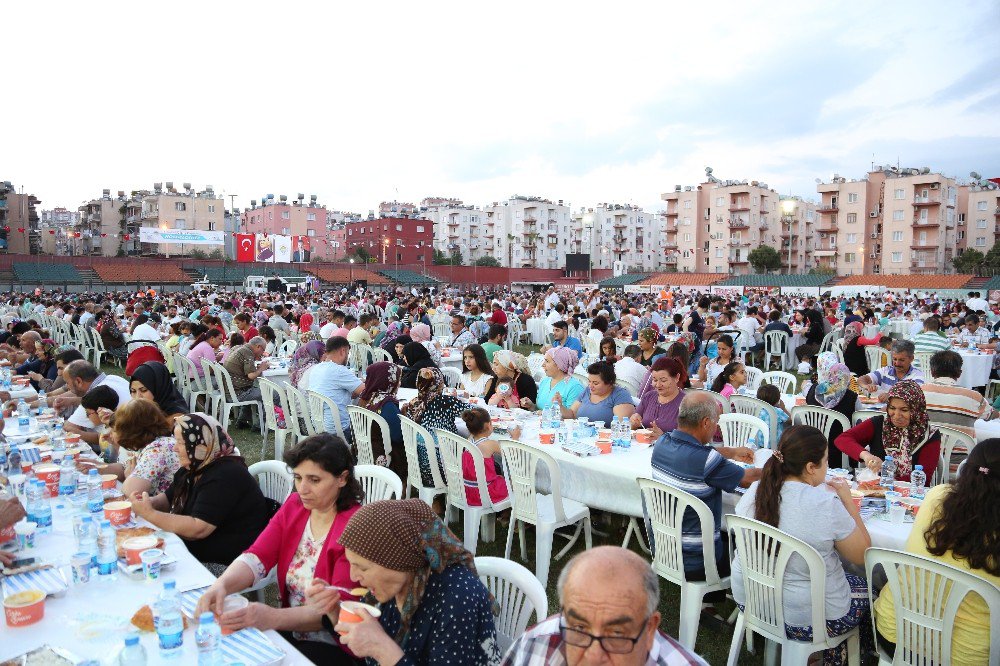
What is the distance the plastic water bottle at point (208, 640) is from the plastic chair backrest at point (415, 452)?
2.70 m

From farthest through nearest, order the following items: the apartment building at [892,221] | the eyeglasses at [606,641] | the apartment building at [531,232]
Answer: the apartment building at [531,232], the apartment building at [892,221], the eyeglasses at [606,641]

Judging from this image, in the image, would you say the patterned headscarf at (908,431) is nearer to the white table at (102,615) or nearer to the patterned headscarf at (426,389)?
the patterned headscarf at (426,389)

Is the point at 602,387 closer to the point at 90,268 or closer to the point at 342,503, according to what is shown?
the point at 342,503

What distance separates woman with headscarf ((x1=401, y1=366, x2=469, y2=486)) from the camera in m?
5.14

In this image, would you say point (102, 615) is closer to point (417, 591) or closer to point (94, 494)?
point (417, 591)

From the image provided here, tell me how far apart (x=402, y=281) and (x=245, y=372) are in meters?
51.5

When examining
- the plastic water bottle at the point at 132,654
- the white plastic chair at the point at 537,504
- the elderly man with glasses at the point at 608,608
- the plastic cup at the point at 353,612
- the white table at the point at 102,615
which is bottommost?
the white plastic chair at the point at 537,504

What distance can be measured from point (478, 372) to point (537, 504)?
2623 mm

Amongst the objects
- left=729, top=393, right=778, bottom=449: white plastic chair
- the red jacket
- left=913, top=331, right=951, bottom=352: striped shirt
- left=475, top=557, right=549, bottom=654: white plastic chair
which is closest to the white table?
the red jacket

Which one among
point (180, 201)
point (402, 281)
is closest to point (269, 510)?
point (402, 281)

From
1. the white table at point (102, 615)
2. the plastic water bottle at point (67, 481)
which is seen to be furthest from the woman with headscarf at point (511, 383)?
the white table at point (102, 615)

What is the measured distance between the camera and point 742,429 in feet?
17.7

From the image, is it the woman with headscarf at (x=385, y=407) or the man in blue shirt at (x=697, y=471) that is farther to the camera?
the woman with headscarf at (x=385, y=407)

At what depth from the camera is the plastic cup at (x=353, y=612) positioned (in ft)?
6.63
